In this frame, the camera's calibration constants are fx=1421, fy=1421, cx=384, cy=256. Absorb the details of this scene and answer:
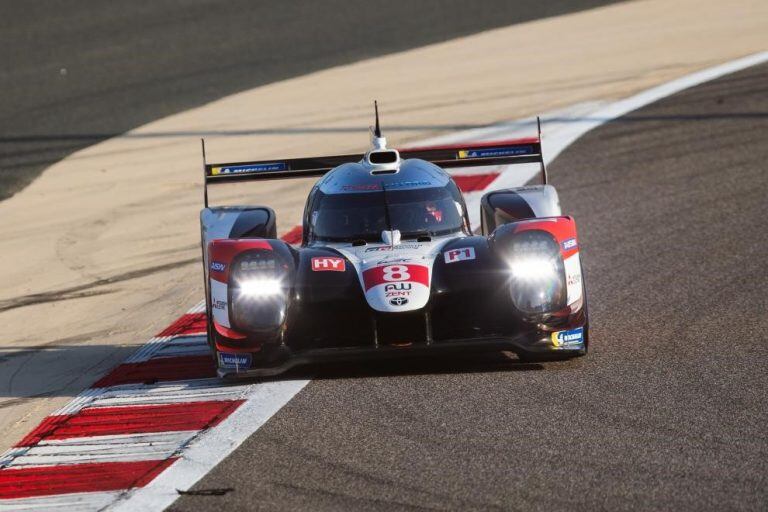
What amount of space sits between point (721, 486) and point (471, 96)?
1661 centimetres

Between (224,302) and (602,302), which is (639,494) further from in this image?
(602,302)

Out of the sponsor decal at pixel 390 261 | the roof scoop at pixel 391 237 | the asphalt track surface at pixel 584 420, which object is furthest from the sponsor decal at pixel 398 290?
the roof scoop at pixel 391 237

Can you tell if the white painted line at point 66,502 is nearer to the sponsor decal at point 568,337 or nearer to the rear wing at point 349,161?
the sponsor decal at point 568,337

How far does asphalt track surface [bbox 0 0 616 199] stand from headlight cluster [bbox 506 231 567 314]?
11.0 meters

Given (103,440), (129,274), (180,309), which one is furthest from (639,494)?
(129,274)

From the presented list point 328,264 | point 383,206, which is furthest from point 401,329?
point 383,206

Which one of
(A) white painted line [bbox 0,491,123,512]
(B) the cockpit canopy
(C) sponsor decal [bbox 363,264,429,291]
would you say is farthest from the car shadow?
(A) white painted line [bbox 0,491,123,512]

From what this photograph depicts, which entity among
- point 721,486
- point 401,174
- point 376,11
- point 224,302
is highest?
point 376,11

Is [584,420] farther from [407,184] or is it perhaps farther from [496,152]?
[496,152]

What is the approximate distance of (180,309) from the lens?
39.1ft

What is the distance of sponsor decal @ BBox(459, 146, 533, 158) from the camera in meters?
11.2

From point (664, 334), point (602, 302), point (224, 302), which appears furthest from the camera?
point (602, 302)

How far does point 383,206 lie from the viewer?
1021cm

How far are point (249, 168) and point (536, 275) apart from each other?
10.0 ft
